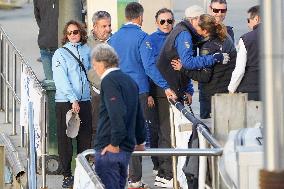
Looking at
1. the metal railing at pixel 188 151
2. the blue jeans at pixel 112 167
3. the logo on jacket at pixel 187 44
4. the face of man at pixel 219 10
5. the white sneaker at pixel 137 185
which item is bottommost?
the white sneaker at pixel 137 185

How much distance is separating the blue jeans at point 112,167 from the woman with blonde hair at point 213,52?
7.78 feet

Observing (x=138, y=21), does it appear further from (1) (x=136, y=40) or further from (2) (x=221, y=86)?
(2) (x=221, y=86)

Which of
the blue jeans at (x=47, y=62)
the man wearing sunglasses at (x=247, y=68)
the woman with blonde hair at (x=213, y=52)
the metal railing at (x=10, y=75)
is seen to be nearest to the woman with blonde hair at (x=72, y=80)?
the metal railing at (x=10, y=75)

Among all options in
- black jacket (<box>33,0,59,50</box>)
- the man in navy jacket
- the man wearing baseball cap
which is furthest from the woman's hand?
black jacket (<box>33,0,59,50</box>)

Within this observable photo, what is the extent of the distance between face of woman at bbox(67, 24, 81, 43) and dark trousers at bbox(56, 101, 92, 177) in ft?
2.02

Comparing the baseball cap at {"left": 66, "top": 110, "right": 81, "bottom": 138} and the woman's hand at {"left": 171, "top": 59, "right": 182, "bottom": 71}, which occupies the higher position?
the woman's hand at {"left": 171, "top": 59, "right": 182, "bottom": 71}

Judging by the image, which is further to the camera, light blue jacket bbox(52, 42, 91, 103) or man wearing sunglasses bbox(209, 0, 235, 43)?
man wearing sunglasses bbox(209, 0, 235, 43)

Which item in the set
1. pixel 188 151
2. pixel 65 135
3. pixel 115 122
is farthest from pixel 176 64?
pixel 188 151

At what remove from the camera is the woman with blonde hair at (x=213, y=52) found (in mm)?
12367

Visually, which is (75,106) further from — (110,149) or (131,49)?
(110,149)

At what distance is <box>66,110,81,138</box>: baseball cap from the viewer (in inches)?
513

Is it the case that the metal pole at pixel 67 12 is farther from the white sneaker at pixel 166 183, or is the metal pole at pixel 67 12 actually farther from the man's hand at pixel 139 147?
the man's hand at pixel 139 147

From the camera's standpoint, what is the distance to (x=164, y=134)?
13281mm

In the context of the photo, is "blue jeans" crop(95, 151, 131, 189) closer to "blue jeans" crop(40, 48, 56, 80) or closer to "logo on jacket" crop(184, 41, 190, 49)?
"logo on jacket" crop(184, 41, 190, 49)
